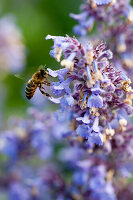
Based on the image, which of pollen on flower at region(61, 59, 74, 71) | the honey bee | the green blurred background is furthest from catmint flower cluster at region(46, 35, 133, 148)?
the green blurred background

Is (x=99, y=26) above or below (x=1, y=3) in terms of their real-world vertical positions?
below

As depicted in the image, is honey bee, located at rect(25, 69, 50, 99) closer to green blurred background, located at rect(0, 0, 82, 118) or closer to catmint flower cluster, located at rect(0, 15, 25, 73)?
catmint flower cluster, located at rect(0, 15, 25, 73)

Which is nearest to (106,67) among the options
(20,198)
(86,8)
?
(86,8)

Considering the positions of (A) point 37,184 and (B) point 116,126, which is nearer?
(B) point 116,126

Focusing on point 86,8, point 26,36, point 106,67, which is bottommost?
point 106,67

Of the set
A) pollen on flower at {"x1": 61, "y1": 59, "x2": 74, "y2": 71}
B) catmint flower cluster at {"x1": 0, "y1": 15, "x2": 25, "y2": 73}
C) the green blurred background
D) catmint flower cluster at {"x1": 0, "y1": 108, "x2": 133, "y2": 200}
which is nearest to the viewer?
pollen on flower at {"x1": 61, "y1": 59, "x2": 74, "y2": 71}

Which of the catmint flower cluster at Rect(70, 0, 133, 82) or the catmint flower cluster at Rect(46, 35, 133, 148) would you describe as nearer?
the catmint flower cluster at Rect(46, 35, 133, 148)

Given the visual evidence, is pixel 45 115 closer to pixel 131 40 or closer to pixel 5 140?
pixel 5 140

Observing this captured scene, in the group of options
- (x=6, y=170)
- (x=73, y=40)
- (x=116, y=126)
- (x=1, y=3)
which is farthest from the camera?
(x=1, y=3)
